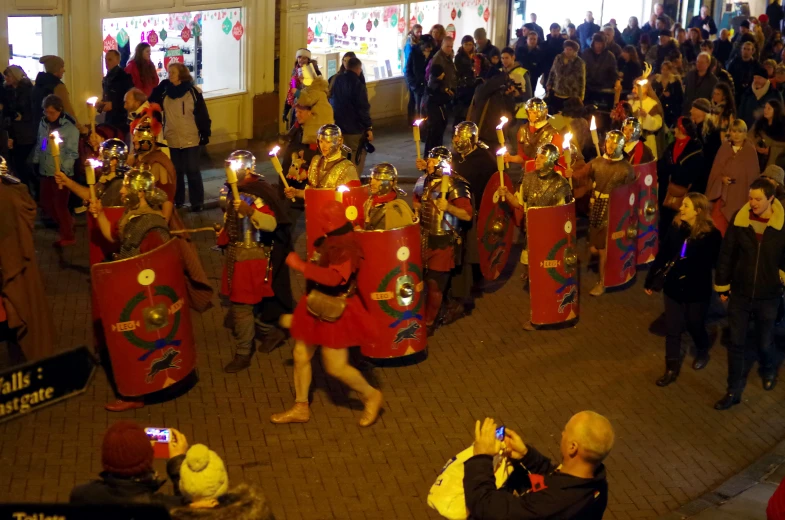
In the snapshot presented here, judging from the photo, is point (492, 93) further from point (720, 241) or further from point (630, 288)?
point (720, 241)

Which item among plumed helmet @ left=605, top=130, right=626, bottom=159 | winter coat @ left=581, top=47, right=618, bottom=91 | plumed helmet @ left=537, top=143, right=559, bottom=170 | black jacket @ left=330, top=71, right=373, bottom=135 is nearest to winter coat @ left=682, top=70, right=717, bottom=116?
winter coat @ left=581, top=47, right=618, bottom=91

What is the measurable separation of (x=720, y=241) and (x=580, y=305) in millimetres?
2169

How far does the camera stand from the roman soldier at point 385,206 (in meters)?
8.53

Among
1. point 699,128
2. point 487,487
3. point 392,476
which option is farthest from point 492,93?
point 487,487

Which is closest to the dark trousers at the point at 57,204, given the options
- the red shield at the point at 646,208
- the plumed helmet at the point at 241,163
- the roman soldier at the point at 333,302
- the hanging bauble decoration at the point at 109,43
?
the plumed helmet at the point at 241,163

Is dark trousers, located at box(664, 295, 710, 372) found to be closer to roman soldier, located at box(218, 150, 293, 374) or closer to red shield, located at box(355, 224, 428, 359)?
red shield, located at box(355, 224, 428, 359)

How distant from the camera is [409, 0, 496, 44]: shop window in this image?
19.6 m

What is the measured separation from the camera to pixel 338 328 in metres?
7.53

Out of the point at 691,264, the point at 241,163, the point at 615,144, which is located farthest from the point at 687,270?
the point at 241,163

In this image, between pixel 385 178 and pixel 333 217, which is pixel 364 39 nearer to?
pixel 385 178

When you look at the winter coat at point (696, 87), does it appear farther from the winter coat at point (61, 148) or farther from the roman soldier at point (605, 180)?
the winter coat at point (61, 148)

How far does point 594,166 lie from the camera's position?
10516 mm

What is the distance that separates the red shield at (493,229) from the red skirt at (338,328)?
9.05ft

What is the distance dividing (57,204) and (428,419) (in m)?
5.16
